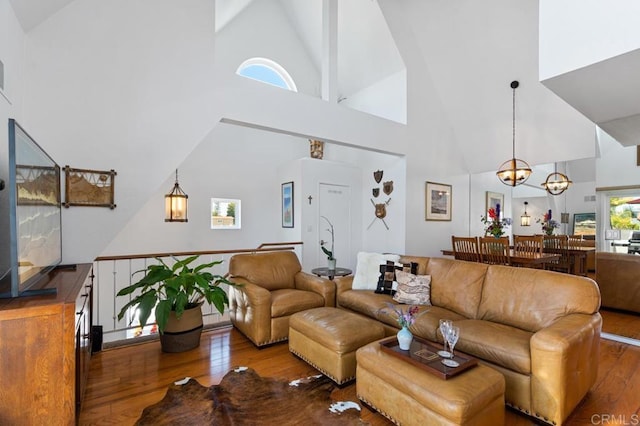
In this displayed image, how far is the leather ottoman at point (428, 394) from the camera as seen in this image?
164 centimetres

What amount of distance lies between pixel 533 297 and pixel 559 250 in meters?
2.94

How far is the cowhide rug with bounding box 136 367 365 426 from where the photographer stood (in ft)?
6.67

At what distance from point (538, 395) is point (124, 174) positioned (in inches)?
149

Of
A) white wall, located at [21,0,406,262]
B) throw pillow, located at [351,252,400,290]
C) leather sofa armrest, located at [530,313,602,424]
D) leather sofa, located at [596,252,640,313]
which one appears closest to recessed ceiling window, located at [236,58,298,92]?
white wall, located at [21,0,406,262]

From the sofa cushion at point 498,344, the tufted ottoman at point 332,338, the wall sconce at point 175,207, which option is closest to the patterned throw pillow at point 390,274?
the tufted ottoman at point 332,338

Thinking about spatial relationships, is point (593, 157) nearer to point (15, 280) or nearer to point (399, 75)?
point (399, 75)

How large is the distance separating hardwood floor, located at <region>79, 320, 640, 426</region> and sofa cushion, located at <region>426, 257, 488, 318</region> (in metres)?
0.92

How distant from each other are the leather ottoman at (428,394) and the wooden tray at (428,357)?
0.02m

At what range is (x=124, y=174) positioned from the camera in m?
3.08

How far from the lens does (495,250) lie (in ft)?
14.4

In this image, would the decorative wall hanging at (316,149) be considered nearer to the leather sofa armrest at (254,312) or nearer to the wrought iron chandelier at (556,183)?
the leather sofa armrest at (254,312)

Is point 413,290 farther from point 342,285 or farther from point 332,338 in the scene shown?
point 332,338

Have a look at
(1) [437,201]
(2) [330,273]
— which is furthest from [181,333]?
(1) [437,201]

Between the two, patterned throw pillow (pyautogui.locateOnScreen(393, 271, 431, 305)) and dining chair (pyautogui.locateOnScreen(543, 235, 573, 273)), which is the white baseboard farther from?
patterned throw pillow (pyautogui.locateOnScreen(393, 271, 431, 305))
